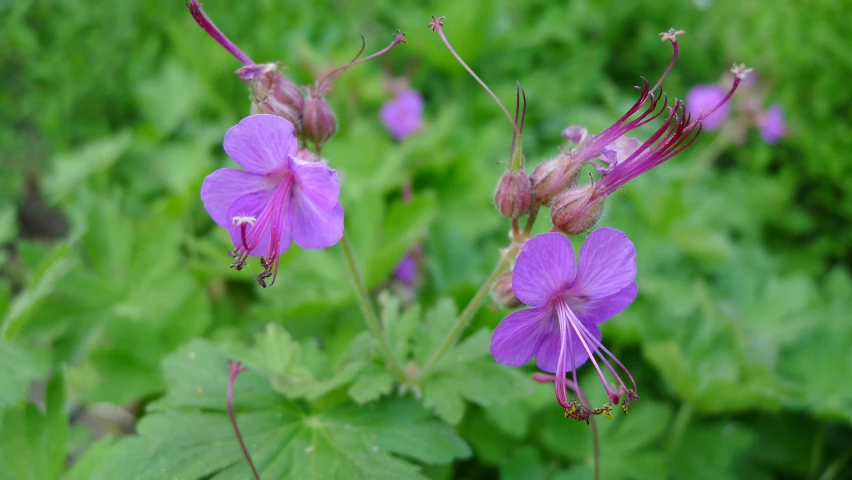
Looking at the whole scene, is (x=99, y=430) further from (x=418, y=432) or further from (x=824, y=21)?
(x=824, y=21)

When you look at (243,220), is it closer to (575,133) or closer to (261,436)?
(261,436)

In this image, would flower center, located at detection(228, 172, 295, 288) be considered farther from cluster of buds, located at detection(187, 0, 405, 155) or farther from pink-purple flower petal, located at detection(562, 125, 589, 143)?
pink-purple flower petal, located at detection(562, 125, 589, 143)

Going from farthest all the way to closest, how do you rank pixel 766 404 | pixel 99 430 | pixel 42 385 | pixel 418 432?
pixel 42 385, pixel 99 430, pixel 766 404, pixel 418 432

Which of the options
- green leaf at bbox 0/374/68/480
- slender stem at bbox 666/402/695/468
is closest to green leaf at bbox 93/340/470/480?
green leaf at bbox 0/374/68/480

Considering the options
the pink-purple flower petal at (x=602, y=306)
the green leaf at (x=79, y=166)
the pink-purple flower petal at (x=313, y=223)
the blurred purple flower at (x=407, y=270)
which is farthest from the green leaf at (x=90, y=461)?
the green leaf at (x=79, y=166)

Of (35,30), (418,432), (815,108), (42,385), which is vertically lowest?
(418,432)

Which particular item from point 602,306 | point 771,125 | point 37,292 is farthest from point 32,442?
point 771,125

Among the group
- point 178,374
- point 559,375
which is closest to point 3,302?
point 178,374
